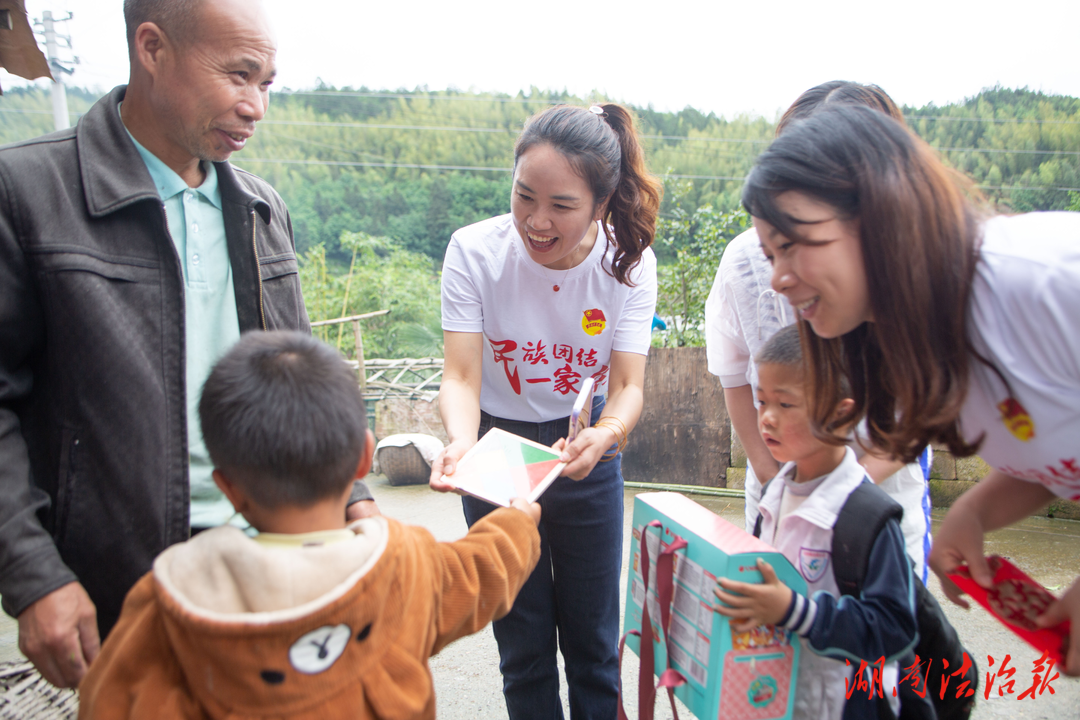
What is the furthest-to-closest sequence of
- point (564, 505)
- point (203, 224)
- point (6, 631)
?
point (6, 631)
point (564, 505)
point (203, 224)

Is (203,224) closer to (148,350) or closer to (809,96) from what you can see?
(148,350)

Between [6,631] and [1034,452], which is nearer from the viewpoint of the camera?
[1034,452]

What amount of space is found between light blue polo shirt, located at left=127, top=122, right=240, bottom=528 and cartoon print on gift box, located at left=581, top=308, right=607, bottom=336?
2.85ft

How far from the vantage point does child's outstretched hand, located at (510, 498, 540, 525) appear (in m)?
1.31

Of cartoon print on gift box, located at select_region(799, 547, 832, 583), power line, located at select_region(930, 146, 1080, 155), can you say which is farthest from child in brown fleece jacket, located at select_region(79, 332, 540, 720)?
power line, located at select_region(930, 146, 1080, 155)

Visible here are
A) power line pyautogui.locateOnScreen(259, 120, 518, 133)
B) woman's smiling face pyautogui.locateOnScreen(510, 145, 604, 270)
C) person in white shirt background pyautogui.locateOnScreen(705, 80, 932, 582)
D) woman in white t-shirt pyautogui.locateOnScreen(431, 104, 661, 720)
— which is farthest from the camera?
power line pyautogui.locateOnScreen(259, 120, 518, 133)

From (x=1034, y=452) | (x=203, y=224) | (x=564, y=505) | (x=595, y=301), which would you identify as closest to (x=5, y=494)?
(x=203, y=224)

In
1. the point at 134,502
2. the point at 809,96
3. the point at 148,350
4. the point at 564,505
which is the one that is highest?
the point at 809,96

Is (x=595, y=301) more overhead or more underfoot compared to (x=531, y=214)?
more underfoot

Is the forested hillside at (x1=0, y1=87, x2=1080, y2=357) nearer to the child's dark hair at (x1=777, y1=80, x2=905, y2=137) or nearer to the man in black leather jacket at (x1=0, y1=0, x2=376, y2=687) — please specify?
the child's dark hair at (x1=777, y1=80, x2=905, y2=137)

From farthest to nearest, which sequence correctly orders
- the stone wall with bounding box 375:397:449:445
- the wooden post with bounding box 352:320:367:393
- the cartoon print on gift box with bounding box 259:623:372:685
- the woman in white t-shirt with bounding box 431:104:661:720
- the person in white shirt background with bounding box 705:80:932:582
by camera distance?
1. the wooden post with bounding box 352:320:367:393
2. the stone wall with bounding box 375:397:449:445
3. the woman in white t-shirt with bounding box 431:104:661:720
4. the person in white shirt background with bounding box 705:80:932:582
5. the cartoon print on gift box with bounding box 259:623:372:685

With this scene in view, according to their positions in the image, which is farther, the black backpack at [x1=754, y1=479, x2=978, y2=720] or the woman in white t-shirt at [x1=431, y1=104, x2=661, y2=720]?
the woman in white t-shirt at [x1=431, y1=104, x2=661, y2=720]

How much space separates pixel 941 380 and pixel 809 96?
95 cm

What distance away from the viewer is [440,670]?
2.66 metres
